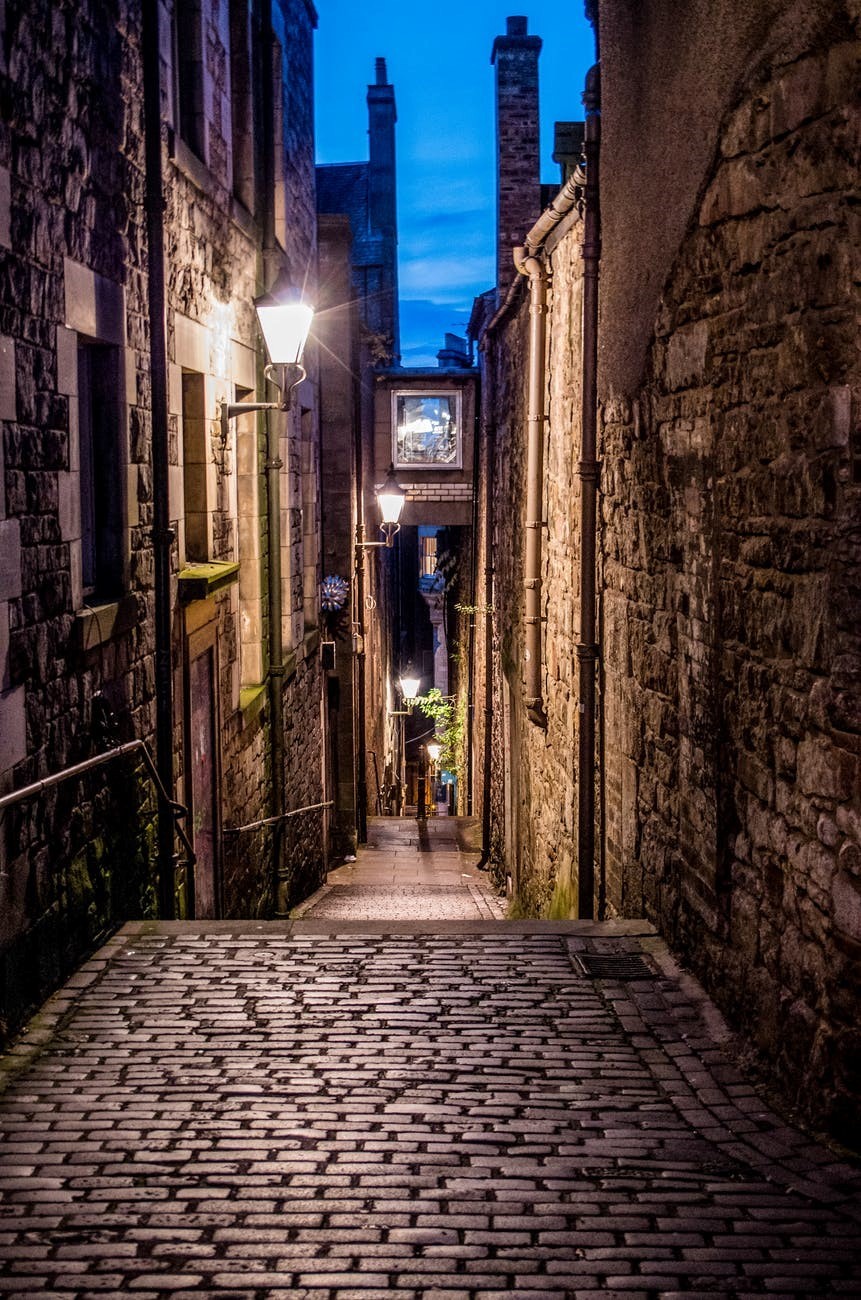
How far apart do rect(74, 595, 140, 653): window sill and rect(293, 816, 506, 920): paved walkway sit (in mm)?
3000

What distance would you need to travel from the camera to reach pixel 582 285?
8.38 meters

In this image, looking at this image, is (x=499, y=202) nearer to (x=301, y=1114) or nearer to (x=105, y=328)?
(x=105, y=328)

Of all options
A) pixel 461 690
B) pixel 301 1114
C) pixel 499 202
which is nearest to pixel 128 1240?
pixel 301 1114

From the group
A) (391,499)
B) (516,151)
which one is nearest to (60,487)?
(391,499)

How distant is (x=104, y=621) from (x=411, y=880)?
31.0 feet

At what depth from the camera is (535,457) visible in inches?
419

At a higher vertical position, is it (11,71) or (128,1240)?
(11,71)

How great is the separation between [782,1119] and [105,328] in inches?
173

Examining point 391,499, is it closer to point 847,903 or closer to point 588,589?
point 588,589

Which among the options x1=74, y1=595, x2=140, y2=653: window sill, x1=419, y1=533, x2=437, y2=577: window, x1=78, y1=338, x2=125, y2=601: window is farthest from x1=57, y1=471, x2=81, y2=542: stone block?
x1=419, y1=533, x2=437, y2=577: window

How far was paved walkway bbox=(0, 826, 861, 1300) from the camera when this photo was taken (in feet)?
11.3

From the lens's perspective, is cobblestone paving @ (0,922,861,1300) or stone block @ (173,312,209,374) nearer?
cobblestone paving @ (0,922,861,1300)

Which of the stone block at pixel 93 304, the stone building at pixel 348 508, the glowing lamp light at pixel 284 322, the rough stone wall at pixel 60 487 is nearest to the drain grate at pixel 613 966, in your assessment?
the rough stone wall at pixel 60 487

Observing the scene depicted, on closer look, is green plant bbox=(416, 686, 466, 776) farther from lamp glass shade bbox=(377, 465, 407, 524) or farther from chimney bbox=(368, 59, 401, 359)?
chimney bbox=(368, 59, 401, 359)
